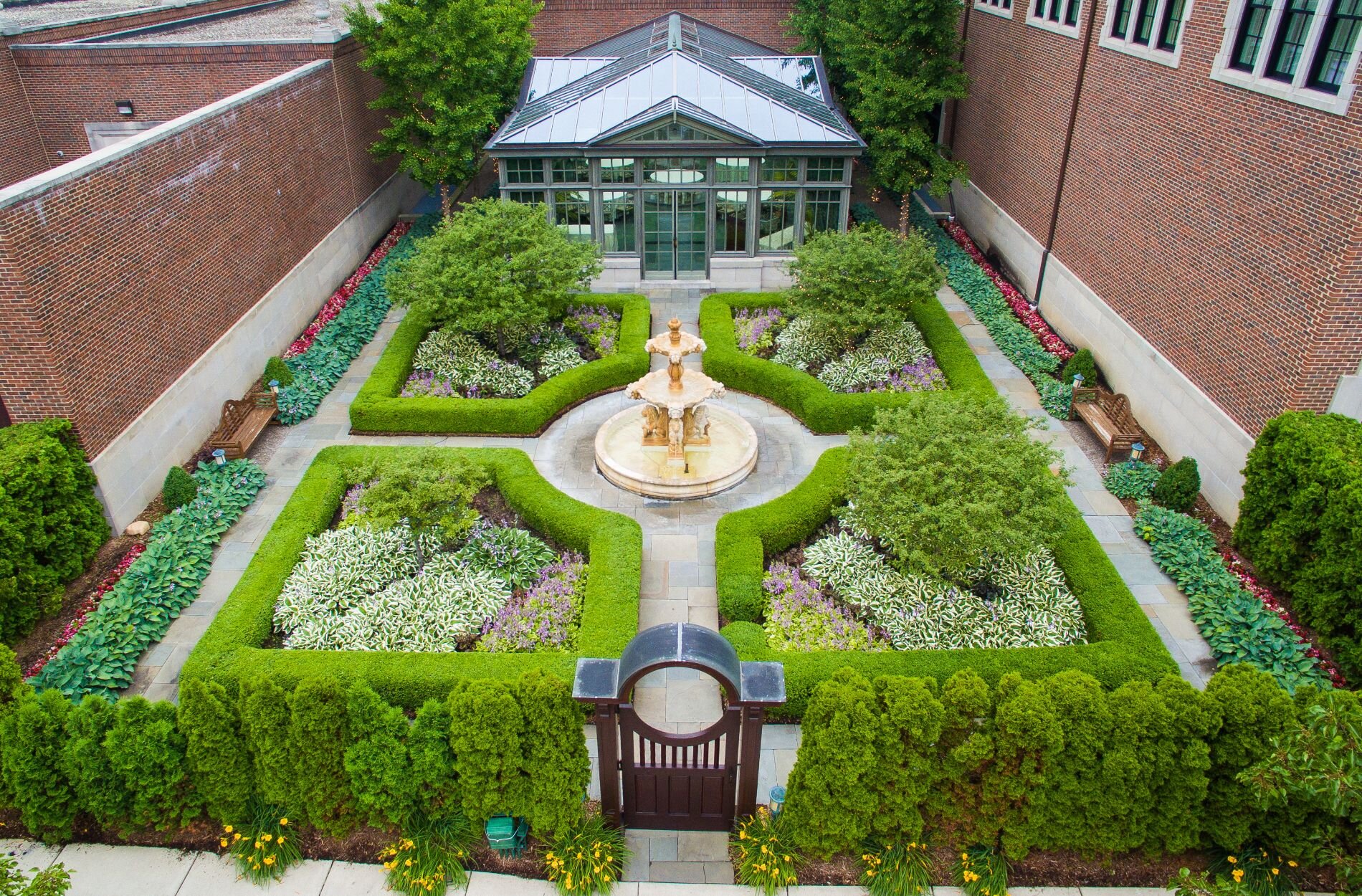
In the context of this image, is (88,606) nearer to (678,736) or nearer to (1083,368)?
(678,736)

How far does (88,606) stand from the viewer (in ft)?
41.9

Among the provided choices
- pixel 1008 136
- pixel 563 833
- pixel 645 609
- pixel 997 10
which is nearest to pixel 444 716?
pixel 563 833

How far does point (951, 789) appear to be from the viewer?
9.30m

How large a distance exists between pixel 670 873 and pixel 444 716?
300 centimetres

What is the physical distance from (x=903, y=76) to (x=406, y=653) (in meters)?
19.4

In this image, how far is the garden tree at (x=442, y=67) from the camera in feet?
74.7

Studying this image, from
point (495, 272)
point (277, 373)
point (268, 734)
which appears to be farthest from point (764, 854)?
point (277, 373)

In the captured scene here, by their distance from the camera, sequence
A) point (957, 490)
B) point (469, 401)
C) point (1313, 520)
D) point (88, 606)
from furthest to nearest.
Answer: point (469, 401)
point (88, 606)
point (1313, 520)
point (957, 490)

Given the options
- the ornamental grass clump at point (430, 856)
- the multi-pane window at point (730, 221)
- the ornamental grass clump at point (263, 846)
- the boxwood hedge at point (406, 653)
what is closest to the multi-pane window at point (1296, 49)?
the multi-pane window at point (730, 221)

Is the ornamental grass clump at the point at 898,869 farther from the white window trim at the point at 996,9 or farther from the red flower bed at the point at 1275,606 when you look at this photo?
the white window trim at the point at 996,9

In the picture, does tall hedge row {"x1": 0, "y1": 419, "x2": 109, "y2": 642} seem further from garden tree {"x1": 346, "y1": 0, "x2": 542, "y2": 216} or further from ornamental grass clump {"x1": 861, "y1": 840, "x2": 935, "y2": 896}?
garden tree {"x1": 346, "y1": 0, "x2": 542, "y2": 216}

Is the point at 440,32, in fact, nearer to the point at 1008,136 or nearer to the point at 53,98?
the point at 53,98

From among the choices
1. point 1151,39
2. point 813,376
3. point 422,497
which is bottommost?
point 813,376

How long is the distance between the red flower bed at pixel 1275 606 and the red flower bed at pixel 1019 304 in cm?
687
